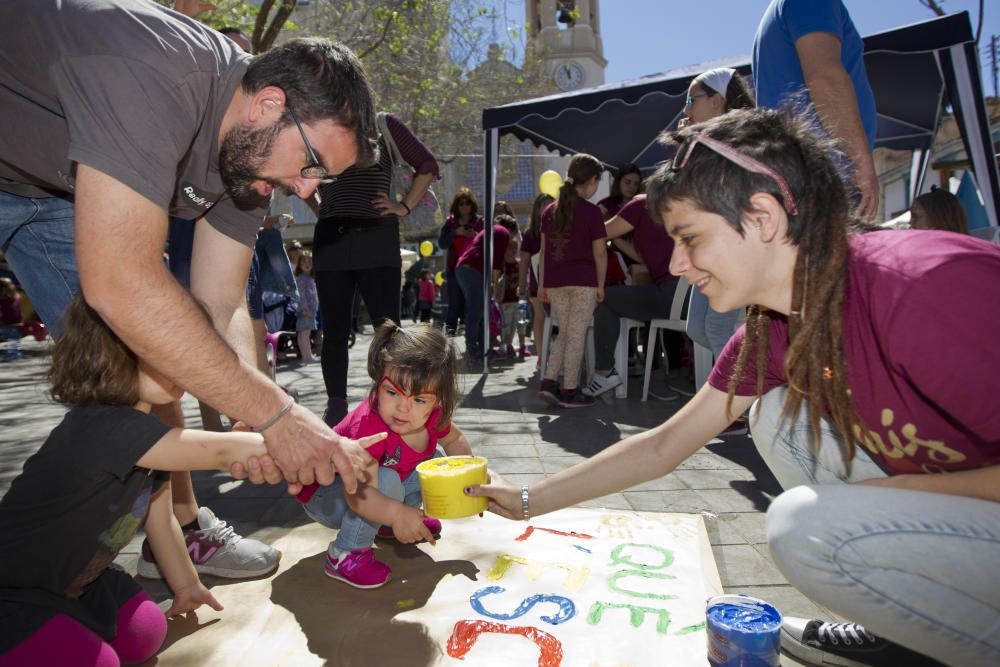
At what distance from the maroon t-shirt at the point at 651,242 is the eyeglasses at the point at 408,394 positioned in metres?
2.90

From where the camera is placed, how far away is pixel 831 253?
1265 mm

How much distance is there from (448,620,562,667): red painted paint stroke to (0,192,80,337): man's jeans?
1.34 metres

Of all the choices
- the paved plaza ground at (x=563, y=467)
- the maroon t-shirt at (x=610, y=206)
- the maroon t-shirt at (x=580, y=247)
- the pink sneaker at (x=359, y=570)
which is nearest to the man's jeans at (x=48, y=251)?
the paved plaza ground at (x=563, y=467)

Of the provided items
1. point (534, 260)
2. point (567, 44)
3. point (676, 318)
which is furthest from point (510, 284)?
point (567, 44)

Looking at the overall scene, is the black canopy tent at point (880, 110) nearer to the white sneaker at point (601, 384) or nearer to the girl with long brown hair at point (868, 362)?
the white sneaker at point (601, 384)

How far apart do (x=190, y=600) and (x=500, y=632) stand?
820mm

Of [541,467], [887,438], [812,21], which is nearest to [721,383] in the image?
[887,438]

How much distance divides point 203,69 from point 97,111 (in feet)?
0.89

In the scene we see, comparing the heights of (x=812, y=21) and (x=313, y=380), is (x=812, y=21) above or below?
above

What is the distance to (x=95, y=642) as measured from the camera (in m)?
1.47

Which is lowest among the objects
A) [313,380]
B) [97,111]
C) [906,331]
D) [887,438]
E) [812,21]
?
[313,380]

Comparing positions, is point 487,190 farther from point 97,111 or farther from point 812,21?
point 97,111

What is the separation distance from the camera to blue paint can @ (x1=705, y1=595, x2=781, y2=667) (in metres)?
1.28

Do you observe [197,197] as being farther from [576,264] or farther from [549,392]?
[549,392]
